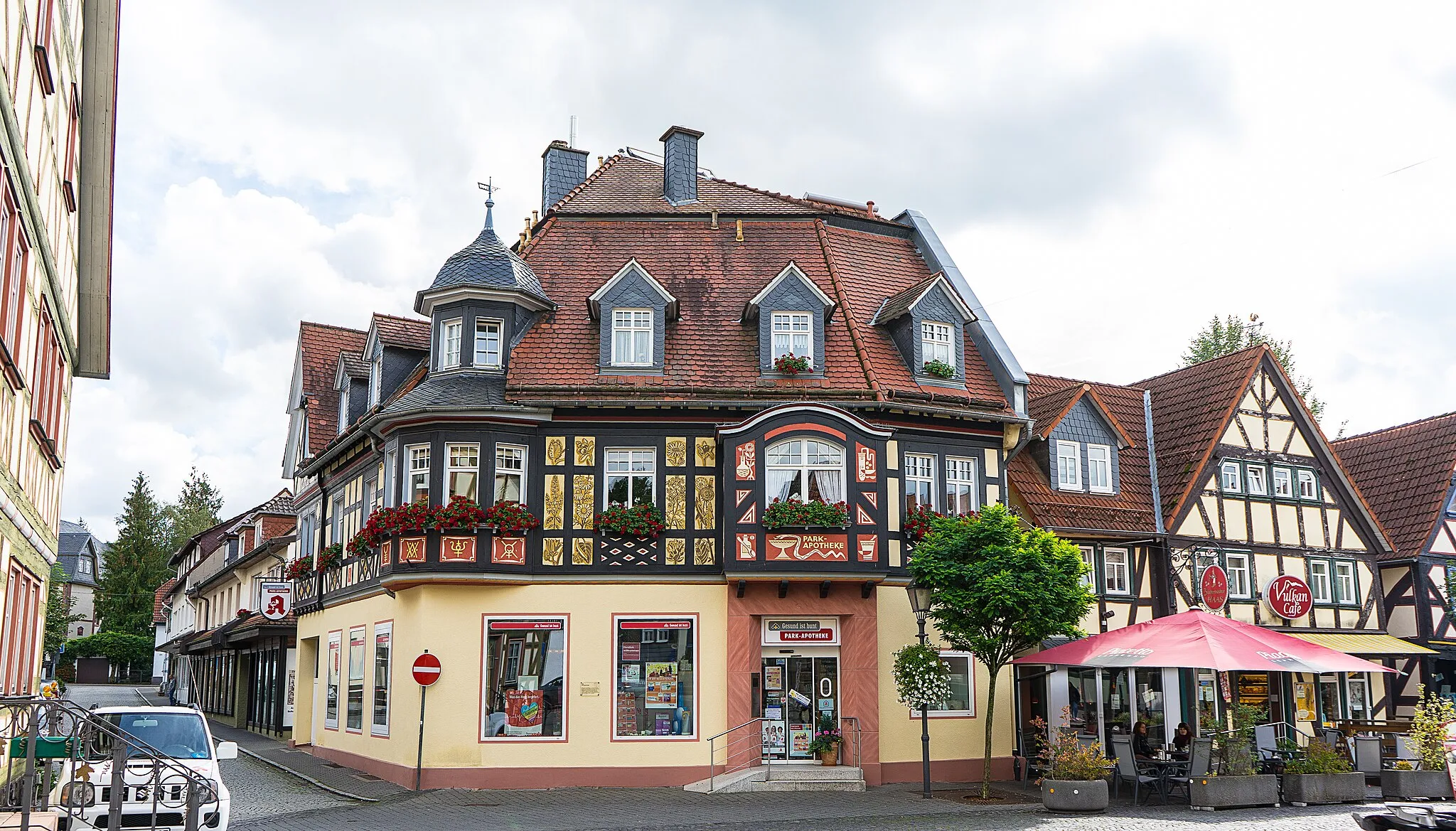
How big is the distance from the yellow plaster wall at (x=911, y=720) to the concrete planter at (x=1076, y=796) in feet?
15.7

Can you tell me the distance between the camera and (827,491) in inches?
939

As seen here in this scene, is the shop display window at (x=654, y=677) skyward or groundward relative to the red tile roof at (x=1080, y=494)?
groundward

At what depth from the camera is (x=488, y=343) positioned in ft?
82.7

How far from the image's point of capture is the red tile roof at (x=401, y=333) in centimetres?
2756

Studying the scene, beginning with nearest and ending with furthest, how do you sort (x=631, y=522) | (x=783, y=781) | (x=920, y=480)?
(x=783, y=781) < (x=631, y=522) < (x=920, y=480)

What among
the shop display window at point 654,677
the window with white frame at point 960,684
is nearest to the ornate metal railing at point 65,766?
the shop display window at point 654,677

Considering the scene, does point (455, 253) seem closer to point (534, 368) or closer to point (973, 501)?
point (534, 368)

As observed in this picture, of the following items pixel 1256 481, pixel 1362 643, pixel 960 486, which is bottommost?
pixel 1362 643

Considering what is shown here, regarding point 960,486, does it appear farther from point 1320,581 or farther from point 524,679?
point 1320,581

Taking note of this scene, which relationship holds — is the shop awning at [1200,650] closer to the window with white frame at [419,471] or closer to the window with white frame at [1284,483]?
the window with white frame at [1284,483]

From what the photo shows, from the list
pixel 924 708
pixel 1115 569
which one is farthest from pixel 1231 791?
pixel 1115 569

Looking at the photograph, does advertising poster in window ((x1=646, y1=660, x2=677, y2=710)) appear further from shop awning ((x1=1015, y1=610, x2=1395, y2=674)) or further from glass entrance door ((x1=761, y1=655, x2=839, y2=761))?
shop awning ((x1=1015, y1=610, x2=1395, y2=674))

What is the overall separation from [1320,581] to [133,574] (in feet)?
256

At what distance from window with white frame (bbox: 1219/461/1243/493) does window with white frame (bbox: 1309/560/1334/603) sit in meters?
2.98
